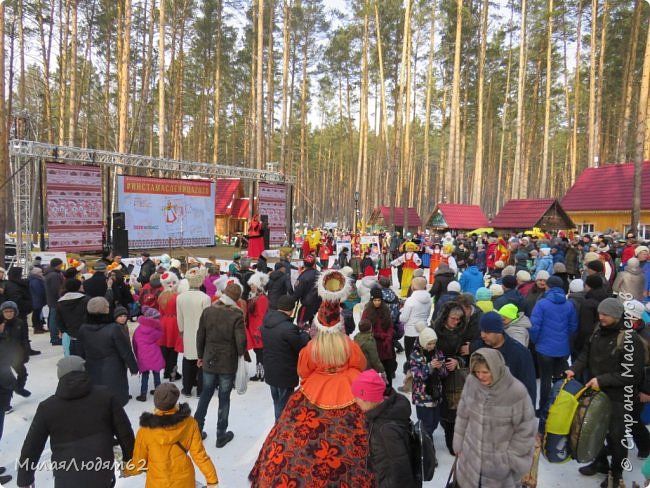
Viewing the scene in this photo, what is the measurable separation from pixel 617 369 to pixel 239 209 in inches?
1055

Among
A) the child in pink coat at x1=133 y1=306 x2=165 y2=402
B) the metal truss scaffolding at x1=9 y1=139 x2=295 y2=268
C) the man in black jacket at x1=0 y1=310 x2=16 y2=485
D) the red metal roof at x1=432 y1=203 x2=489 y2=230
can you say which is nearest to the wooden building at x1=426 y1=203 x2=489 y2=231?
the red metal roof at x1=432 y1=203 x2=489 y2=230

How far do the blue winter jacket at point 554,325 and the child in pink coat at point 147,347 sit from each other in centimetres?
452

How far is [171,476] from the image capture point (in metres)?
2.65

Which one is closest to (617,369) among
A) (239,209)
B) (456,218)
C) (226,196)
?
(456,218)

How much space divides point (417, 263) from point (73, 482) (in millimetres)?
9240

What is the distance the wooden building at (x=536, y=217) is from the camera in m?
20.8

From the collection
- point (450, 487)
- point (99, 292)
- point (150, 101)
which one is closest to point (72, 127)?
point (150, 101)

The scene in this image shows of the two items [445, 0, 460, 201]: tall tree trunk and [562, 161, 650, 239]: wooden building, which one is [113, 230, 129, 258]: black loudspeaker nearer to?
[445, 0, 460, 201]: tall tree trunk

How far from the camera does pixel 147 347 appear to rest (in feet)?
17.6

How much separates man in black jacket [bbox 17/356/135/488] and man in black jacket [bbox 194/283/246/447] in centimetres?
150

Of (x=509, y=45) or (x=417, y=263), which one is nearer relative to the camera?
(x=417, y=263)

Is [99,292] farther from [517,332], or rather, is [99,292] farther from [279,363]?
[517,332]

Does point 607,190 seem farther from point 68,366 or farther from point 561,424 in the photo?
point 68,366

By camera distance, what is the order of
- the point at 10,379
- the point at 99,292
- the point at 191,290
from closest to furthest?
the point at 10,379 < the point at 191,290 < the point at 99,292
